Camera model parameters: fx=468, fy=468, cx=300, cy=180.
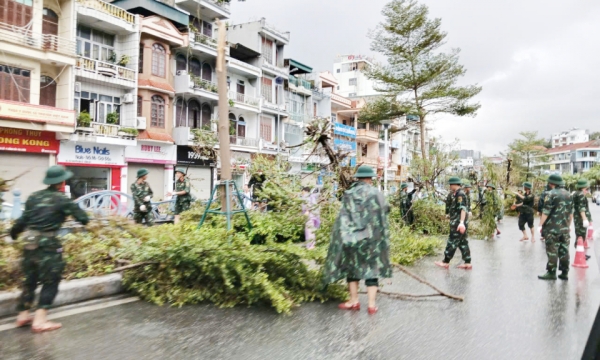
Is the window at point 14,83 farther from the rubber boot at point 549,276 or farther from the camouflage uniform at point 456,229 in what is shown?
the rubber boot at point 549,276

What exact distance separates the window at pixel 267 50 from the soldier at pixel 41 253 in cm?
3335

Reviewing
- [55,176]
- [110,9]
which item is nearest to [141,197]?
[55,176]

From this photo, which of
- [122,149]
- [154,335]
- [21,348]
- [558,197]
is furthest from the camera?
[122,149]

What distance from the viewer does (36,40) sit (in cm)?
2136

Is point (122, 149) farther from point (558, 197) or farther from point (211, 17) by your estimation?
point (558, 197)

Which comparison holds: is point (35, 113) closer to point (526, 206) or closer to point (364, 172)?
point (364, 172)

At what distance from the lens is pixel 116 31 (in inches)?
1006

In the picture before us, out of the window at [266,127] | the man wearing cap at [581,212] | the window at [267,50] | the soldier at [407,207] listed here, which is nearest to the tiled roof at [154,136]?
the window at [266,127]

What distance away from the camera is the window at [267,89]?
A: 3653 centimetres

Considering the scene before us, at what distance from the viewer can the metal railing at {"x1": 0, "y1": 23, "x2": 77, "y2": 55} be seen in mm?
20297

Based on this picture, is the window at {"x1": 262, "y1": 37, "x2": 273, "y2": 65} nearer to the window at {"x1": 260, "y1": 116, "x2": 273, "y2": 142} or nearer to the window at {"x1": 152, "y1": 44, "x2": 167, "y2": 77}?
the window at {"x1": 260, "y1": 116, "x2": 273, "y2": 142}

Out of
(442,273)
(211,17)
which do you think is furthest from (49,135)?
(442,273)

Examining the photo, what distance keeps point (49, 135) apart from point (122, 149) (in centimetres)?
409

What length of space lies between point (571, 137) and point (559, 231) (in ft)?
455
